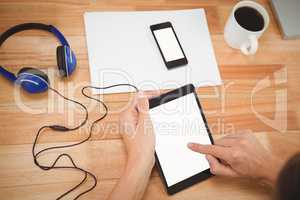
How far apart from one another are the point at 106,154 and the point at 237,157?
9.9 inches

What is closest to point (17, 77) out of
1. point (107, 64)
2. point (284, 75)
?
point (107, 64)

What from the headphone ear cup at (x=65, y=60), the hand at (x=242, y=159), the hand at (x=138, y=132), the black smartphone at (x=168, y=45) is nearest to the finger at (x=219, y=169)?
the hand at (x=242, y=159)

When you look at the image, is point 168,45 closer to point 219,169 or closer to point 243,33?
point 243,33

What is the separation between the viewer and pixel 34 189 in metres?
0.58

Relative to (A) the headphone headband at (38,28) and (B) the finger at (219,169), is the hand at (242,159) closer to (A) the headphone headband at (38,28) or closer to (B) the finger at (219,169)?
(B) the finger at (219,169)

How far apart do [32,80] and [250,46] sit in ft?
1.55

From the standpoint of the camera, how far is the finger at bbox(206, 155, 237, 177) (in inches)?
23.9

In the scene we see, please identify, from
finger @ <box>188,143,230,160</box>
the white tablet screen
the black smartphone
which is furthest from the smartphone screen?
finger @ <box>188,143,230,160</box>

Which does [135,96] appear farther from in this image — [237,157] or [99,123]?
[237,157]

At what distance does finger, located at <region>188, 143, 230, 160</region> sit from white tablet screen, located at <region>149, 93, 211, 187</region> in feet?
0.03

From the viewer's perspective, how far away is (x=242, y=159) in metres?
0.61

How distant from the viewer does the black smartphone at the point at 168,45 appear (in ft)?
2.33

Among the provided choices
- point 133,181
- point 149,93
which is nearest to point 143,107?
point 149,93

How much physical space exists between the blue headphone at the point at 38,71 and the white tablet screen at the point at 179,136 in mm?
196
